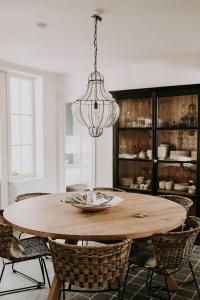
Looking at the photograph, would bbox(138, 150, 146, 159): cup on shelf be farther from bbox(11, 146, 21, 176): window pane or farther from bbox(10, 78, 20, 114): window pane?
bbox(10, 78, 20, 114): window pane

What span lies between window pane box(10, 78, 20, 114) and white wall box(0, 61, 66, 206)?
347 millimetres

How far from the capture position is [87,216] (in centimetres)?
268

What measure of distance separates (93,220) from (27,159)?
9.93 feet

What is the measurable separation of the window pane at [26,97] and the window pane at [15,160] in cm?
63

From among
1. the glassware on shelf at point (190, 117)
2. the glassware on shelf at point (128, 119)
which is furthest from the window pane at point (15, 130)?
the glassware on shelf at point (190, 117)

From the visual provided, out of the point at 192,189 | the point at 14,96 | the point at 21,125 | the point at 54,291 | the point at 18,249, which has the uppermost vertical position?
the point at 14,96

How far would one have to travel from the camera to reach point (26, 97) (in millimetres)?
5262

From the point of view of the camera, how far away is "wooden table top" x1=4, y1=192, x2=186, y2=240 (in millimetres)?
2227

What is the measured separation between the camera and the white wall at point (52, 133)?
5.36 meters

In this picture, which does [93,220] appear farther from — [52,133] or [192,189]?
[52,133]

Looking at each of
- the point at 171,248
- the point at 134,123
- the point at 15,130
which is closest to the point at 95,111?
the point at 171,248

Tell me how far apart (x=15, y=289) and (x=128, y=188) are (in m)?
2.27

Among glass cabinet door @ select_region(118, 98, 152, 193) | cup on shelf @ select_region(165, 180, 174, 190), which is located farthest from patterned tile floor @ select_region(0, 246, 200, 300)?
glass cabinet door @ select_region(118, 98, 152, 193)

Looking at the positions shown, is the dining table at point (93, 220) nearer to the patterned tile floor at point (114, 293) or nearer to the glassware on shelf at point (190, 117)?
the patterned tile floor at point (114, 293)
